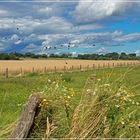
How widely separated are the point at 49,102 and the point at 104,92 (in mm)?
661

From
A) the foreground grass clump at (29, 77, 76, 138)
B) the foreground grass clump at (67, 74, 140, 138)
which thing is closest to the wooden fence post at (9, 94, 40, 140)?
the foreground grass clump at (29, 77, 76, 138)

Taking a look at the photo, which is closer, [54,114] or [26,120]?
[26,120]

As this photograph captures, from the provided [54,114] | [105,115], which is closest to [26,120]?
[54,114]

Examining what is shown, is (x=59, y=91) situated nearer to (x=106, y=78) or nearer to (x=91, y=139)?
(x=106, y=78)

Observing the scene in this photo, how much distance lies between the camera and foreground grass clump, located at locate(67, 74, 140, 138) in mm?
5168

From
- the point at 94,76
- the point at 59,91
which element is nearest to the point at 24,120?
the point at 59,91

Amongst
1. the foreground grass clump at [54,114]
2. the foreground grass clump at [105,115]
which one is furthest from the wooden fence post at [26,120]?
the foreground grass clump at [105,115]

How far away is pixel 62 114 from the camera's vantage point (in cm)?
555

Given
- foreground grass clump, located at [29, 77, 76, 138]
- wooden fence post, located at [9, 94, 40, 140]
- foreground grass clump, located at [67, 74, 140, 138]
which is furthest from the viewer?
foreground grass clump, located at [29, 77, 76, 138]

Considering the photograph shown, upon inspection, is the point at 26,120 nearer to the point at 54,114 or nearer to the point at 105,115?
the point at 54,114

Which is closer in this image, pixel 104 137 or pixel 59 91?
pixel 104 137

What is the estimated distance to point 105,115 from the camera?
5.37 meters

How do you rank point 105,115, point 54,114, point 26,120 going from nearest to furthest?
point 26,120, point 105,115, point 54,114

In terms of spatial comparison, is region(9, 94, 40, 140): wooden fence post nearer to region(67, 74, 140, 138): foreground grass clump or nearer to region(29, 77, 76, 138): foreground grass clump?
region(29, 77, 76, 138): foreground grass clump
